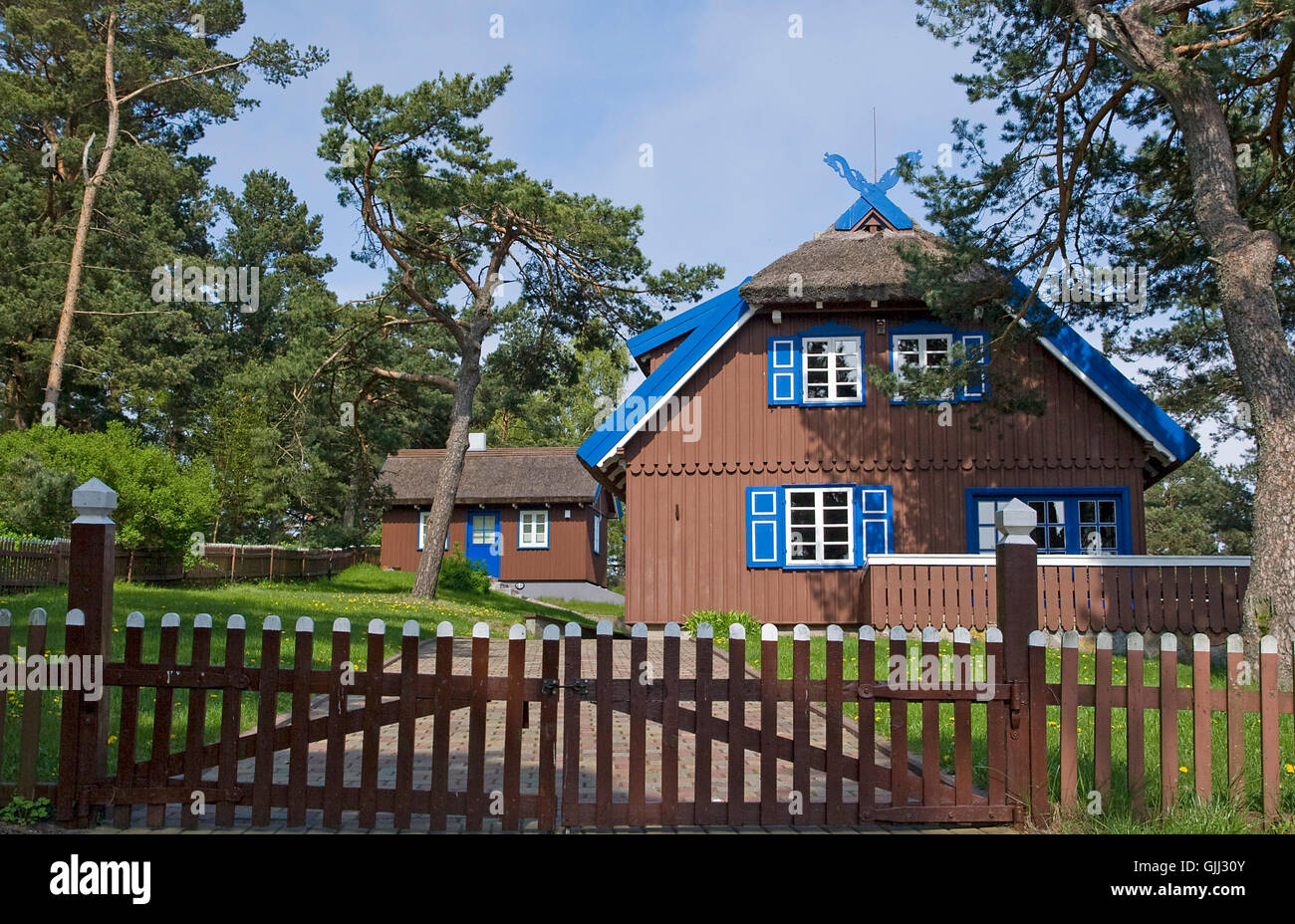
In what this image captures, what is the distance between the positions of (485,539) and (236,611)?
22.1m

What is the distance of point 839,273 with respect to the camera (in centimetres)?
1823

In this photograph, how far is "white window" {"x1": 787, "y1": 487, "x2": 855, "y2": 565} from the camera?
1841 centimetres

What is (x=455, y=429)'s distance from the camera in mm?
25938

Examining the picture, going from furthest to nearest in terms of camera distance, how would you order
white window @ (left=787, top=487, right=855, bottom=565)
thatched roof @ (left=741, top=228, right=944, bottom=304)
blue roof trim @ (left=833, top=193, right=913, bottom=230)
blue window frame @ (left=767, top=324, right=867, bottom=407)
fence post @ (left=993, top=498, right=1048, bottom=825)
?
blue roof trim @ (left=833, top=193, right=913, bottom=230)
blue window frame @ (left=767, top=324, right=867, bottom=407)
white window @ (left=787, top=487, right=855, bottom=565)
thatched roof @ (left=741, top=228, right=944, bottom=304)
fence post @ (left=993, top=498, right=1048, bottom=825)

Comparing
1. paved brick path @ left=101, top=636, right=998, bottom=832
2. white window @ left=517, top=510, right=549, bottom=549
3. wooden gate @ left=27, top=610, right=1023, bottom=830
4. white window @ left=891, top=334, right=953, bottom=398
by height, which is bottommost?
paved brick path @ left=101, top=636, right=998, bottom=832

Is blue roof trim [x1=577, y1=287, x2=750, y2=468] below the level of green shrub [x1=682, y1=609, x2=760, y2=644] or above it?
above

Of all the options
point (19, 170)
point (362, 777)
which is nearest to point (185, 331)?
point (19, 170)

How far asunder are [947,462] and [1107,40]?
24.6 feet

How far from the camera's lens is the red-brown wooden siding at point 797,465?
18.1 meters

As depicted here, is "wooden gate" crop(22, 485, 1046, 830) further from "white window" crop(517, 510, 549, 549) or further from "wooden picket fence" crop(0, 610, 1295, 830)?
"white window" crop(517, 510, 549, 549)

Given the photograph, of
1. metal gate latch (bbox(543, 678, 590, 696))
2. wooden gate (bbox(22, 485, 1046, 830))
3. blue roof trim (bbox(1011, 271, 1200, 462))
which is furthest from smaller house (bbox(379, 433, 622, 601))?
metal gate latch (bbox(543, 678, 590, 696))

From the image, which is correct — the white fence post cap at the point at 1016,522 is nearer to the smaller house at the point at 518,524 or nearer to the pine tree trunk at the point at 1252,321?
the pine tree trunk at the point at 1252,321

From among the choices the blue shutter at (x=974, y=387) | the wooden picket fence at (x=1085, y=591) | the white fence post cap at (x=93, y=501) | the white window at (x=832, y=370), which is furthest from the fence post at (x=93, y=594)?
the blue shutter at (x=974, y=387)

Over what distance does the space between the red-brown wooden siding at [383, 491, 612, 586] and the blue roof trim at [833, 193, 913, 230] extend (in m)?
19.6
